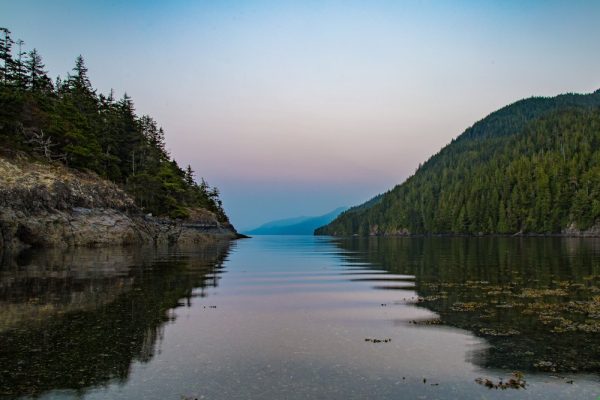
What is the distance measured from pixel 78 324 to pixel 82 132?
82.9 m

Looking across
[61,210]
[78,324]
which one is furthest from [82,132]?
[78,324]

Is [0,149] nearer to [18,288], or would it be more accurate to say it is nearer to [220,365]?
[18,288]

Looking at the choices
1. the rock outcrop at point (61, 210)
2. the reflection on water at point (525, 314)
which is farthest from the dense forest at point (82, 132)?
the reflection on water at point (525, 314)

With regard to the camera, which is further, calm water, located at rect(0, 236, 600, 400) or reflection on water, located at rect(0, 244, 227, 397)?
reflection on water, located at rect(0, 244, 227, 397)

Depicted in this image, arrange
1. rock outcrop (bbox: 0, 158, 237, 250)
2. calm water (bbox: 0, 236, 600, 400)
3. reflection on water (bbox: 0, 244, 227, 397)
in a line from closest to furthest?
calm water (bbox: 0, 236, 600, 400) < reflection on water (bbox: 0, 244, 227, 397) < rock outcrop (bbox: 0, 158, 237, 250)

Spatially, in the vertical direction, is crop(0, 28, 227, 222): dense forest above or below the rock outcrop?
above

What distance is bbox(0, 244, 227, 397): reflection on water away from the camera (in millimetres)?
10513

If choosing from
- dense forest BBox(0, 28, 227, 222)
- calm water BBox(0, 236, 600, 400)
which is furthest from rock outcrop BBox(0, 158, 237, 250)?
calm water BBox(0, 236, 600, 400)

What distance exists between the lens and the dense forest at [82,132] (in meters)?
73.1

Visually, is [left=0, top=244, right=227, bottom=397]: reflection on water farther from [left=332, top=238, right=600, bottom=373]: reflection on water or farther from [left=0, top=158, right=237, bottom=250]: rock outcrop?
[left=0, top=158, right=237, bottom=250]: rock outcrop

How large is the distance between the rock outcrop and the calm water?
38717mm

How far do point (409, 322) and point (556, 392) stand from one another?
25.2 feet

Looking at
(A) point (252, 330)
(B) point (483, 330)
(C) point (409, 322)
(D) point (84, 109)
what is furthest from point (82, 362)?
(D) point (84, 109)

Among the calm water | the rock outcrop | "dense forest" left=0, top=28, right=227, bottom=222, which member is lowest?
the calm water
